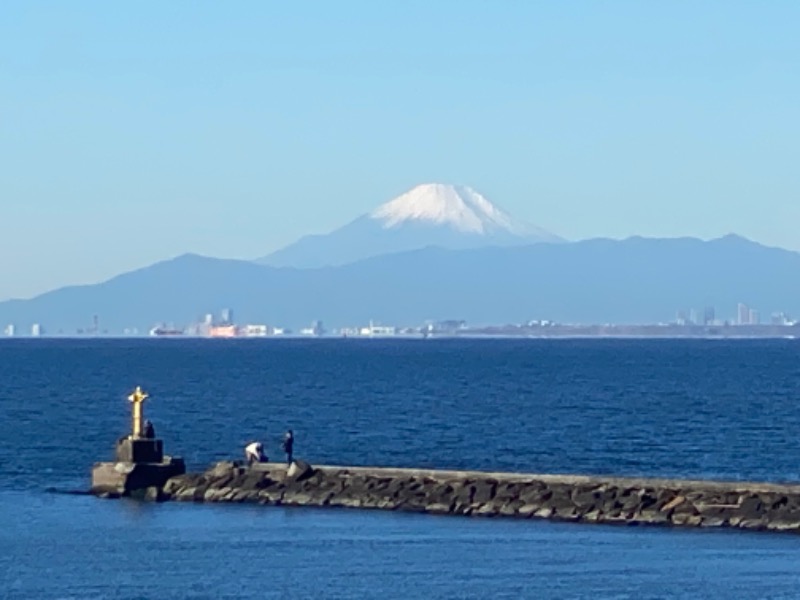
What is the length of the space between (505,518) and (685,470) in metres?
15.0

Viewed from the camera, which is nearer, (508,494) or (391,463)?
(508,494)

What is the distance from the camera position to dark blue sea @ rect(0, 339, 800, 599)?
3488 centimetres

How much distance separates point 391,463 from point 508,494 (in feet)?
Answer: 49.8

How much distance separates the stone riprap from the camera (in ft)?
138

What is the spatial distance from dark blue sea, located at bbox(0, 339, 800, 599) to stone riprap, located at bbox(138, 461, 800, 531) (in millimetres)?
900

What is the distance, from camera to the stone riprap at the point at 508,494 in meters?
42.0

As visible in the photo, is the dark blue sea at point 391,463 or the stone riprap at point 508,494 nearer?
the dark blue sea at point 391,463

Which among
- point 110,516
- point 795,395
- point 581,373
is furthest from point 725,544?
point 581,373

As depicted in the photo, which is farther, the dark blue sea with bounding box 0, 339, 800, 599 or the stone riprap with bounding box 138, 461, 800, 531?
the stone riprap with bounding box 138, 461, 800, 531

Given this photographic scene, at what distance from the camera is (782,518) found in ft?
135

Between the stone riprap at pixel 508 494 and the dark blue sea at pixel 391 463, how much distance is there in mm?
900

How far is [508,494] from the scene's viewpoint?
4450cm

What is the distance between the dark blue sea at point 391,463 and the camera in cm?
3488

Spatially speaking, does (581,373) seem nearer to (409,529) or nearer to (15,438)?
(15,438)
